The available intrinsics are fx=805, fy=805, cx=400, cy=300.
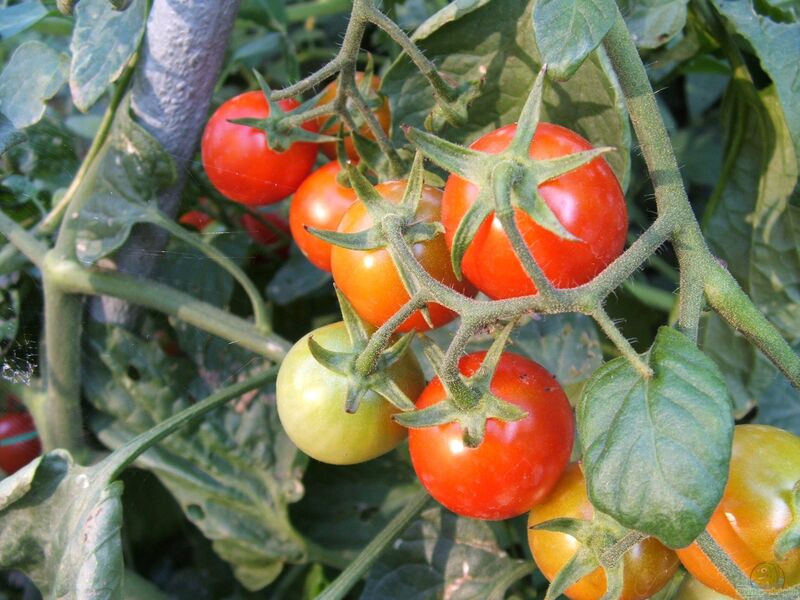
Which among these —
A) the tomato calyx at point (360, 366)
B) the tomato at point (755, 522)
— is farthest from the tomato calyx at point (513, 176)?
the tomato at point (755, 522)

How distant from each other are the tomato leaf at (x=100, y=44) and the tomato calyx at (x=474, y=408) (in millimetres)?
494

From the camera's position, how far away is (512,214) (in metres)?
0.52

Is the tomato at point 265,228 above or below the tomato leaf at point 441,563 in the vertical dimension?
above

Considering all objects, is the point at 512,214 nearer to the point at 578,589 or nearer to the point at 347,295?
the point at 347,295

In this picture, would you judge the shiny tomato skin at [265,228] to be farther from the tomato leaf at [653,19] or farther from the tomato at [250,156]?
the tomato leaf at [653,19]

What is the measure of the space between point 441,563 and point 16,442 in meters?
0.59

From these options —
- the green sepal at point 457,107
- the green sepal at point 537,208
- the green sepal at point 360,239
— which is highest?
the green sepal at point 537,208

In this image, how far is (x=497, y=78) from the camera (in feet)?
2.59

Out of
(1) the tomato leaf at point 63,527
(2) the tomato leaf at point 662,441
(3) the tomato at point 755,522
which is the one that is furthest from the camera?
(1) the tomato leaf at point 63,527

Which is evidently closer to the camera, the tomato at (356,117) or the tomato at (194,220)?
the tomato at (356,117)

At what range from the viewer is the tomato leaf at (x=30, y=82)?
34.5 inches

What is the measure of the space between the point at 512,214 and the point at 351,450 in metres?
0.28

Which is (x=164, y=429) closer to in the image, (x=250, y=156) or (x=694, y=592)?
(x=250, y=156)

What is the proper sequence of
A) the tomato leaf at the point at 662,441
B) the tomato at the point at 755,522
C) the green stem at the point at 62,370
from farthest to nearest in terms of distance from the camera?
the green stem at the point at 62,370 → the tomato at the point at 755,522 → the tomato leaf at the point at 662,441
